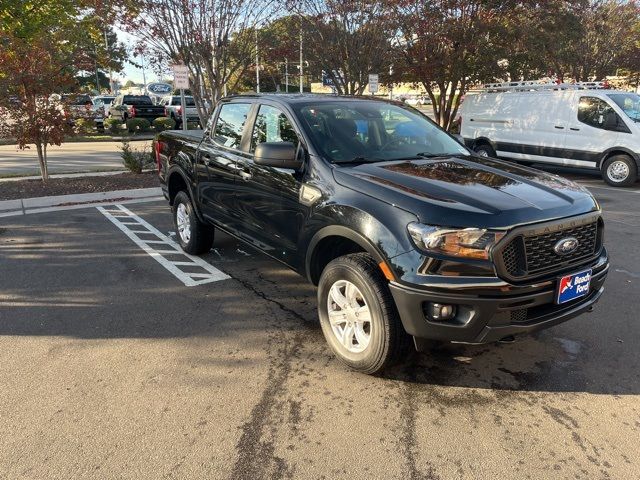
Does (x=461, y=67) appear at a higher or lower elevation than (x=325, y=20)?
lower

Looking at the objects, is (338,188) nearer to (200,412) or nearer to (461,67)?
(200,412)

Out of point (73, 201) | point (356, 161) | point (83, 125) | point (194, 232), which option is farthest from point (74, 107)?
point (356, 161)

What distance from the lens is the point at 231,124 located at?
16.1 ft

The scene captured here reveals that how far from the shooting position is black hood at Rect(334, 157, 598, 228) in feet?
9.21

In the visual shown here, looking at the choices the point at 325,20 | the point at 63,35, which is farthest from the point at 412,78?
the point at 63,35

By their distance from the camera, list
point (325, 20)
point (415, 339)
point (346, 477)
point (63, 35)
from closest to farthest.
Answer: point (346, 477), point (415, 339), point (325, 20), point (63, 35)

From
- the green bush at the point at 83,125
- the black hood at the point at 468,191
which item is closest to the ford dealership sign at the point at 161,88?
the green bush at the point at 83,125

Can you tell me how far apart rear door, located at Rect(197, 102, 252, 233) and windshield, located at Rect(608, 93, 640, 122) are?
31.1 feet

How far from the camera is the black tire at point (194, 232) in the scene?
5578 mm

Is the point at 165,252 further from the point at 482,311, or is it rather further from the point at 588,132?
the point at 588,132

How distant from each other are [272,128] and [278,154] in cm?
75

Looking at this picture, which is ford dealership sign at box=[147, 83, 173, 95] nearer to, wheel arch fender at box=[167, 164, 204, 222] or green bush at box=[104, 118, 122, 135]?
green bush at box=[104, 118, 122, 135]

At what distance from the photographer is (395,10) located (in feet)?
46.7

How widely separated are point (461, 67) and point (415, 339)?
1463cm
